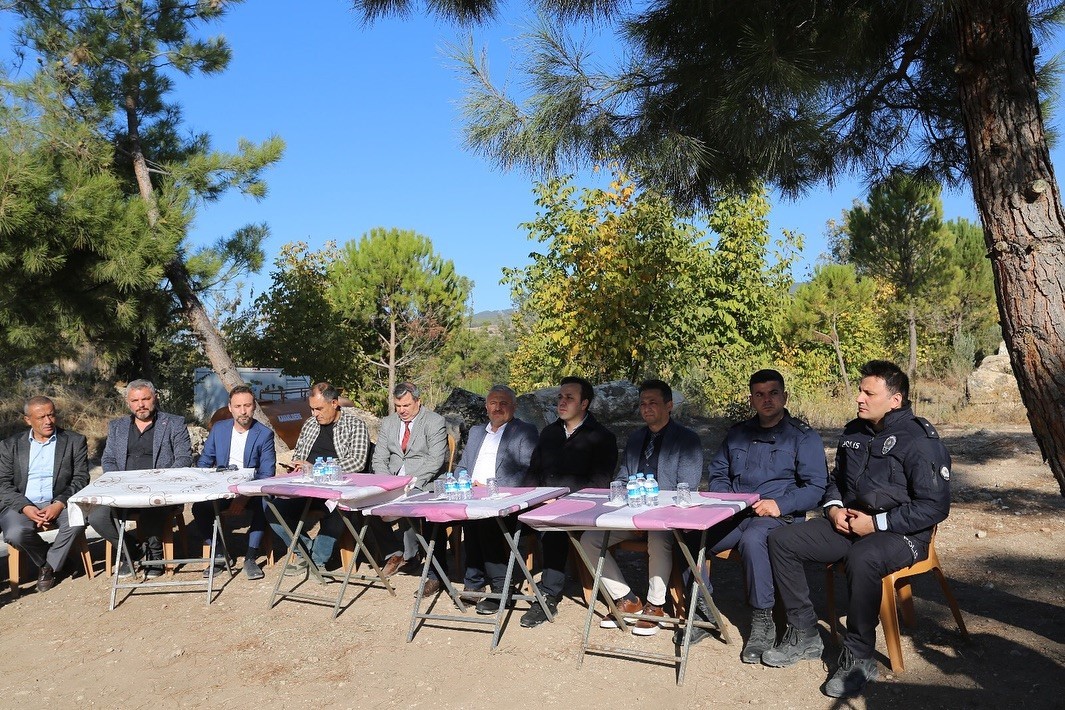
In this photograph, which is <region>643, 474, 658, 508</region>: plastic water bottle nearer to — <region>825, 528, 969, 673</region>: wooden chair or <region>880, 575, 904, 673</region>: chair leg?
<region>825, 528, 969, 673</region>: wooden chair

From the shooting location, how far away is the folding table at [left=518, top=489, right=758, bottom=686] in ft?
11.6

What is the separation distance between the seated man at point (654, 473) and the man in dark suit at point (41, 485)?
3495mm

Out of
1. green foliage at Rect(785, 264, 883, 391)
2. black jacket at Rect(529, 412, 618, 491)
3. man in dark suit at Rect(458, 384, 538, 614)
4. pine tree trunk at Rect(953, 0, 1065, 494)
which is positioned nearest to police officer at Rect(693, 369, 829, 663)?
black jacket at Rect(529, 412, 618, 491)

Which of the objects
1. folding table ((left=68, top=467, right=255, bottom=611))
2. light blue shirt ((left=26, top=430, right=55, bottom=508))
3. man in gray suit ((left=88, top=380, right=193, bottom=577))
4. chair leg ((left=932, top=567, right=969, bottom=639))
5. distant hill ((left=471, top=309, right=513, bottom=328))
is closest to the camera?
chair leg ((left=932, top=567, right=969, bottom=639))

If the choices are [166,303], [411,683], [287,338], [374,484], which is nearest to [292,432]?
[287,338]

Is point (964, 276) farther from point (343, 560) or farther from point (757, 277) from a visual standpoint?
point (343, 560)

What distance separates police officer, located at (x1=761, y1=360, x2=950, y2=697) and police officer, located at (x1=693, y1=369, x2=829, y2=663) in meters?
0.08

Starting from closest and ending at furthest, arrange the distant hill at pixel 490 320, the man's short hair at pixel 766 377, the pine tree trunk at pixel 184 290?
the man's short hair at pixel 766 377, the pine tree trunk at pixel 184 290, the distant hill at pixel 490 320

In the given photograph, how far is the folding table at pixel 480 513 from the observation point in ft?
13.3

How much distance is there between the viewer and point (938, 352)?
18359mm

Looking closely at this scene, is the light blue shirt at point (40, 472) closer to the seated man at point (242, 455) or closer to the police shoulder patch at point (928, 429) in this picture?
the seated man at point (242, 455)

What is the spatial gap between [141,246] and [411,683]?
5.98 meters

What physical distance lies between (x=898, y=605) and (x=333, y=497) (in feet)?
9.39

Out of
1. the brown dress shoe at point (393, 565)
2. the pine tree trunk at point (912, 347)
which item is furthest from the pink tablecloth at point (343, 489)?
the pine tree trunk at point (912, 347)
